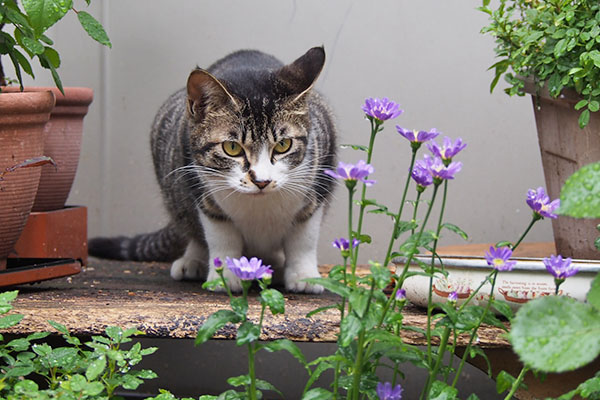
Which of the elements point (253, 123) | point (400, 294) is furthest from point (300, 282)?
point (400, 294)

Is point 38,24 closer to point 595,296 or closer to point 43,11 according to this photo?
point 43,11

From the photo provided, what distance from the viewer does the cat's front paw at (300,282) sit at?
1978 mm

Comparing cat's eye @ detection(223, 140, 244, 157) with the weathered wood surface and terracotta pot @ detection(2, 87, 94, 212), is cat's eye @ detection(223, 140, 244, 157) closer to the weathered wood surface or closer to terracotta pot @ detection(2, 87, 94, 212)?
the weathered wood surface

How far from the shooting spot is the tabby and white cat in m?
1.87

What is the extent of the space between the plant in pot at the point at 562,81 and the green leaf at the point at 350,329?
0.90 m

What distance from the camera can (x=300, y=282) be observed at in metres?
2.00

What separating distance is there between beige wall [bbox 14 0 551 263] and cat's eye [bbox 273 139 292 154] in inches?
27.6

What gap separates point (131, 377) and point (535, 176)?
1.79 meters

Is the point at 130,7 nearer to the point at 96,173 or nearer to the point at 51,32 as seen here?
the point at 51,32

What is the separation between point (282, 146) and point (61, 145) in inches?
29.5

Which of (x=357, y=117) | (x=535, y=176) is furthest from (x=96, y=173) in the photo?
(x=535, y=176)

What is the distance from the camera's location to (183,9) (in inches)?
107

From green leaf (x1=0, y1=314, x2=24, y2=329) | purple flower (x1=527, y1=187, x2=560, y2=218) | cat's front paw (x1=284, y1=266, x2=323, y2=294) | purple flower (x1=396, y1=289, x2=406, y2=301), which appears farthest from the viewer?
cat's front paw (x1=284, y1=266, x2=323, y2=294)

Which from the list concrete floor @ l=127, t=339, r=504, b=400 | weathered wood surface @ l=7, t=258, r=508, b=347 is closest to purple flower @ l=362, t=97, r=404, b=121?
weathered wood surface @ l=7, t=258, r=508, b=347
